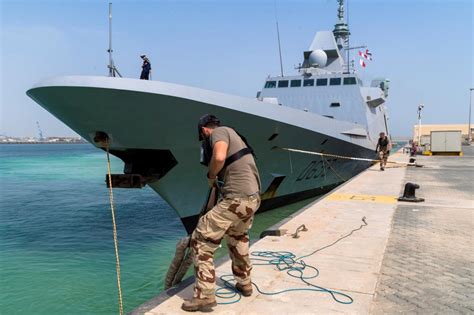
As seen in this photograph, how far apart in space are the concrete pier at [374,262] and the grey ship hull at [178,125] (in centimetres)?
209

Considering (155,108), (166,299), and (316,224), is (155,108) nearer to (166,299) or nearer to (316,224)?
(316,224)

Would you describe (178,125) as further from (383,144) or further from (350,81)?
(383,144)

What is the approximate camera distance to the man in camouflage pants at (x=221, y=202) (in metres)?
3.11

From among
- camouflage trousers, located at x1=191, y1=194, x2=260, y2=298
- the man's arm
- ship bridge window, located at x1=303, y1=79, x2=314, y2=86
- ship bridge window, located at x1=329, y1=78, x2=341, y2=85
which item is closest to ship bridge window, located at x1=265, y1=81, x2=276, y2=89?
ship bridge window, located at x1=303, y1=79, x2=314, y2=86

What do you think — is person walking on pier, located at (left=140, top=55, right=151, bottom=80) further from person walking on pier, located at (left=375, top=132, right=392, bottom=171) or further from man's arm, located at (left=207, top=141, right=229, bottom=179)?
person walking on pier, located at (left=375, top=132, right=392, bottom=171)

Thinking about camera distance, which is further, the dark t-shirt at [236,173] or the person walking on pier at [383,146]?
the person walking on pier at [383,146]

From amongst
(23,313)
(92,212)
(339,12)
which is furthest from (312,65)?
(23,313)

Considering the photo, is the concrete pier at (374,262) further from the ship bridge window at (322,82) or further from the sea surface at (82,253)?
the ship bridge window at (322,82)

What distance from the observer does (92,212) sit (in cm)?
1414

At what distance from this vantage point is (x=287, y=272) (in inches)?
161

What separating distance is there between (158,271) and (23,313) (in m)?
2.31

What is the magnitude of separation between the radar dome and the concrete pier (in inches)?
345

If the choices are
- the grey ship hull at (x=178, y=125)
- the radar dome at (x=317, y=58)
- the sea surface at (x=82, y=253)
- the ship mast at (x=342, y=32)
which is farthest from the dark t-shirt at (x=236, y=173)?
the ship mast at (x=342, y=32)

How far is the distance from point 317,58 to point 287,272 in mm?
13048
